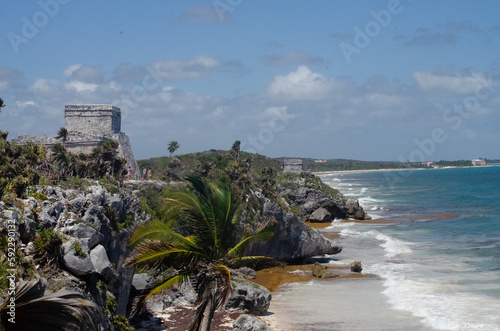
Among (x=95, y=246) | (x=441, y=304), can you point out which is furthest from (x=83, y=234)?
(x=441, y=304)

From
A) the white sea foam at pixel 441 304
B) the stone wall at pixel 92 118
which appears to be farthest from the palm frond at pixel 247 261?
the stone wall at pixel 92 118

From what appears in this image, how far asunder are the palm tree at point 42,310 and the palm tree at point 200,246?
3.40m

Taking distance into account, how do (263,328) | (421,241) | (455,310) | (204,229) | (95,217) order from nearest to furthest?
(204,229)
(95,217)
(263,328)
(455,310)
(421,241)

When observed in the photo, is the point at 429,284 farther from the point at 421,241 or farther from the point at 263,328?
the point at 421,241

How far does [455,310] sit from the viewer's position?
19750 millimetres

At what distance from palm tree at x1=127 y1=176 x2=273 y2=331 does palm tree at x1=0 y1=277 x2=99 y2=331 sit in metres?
3.40

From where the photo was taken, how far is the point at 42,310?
22.6 ft

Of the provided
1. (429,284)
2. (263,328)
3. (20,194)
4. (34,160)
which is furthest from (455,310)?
(34,160)

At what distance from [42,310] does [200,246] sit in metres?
4.86

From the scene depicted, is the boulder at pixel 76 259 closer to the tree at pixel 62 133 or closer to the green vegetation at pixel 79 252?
the green vegetation at pixel 79 252

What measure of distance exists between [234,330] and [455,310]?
29.9 ft

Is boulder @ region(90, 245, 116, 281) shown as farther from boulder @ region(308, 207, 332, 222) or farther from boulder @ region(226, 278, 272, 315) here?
boulder @ region(308, 207, 332, 222)

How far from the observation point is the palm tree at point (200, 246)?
10836 mm

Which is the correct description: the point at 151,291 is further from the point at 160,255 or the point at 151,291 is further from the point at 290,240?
the point at 290,240
